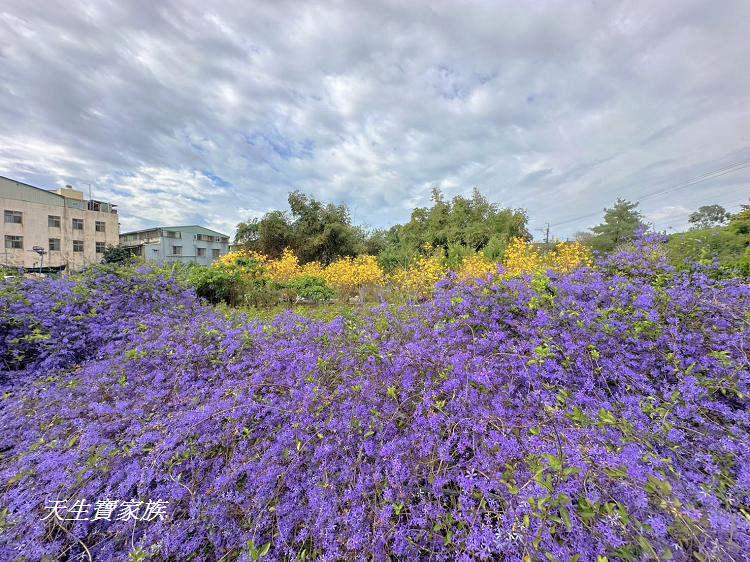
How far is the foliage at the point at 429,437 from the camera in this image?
94 centimetres

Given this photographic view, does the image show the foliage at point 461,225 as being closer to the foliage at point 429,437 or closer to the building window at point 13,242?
the foliage at point 429,437

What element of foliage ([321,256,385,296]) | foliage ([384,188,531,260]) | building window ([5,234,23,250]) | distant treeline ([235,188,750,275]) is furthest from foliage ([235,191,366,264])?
building window ([5,234,23,250])

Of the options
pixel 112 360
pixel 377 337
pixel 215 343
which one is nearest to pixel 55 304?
pixel 112 360

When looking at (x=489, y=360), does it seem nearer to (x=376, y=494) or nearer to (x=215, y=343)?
(x=376, y=494)

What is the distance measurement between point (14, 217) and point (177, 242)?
40.4ft

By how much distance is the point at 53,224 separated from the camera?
2631 centimetres

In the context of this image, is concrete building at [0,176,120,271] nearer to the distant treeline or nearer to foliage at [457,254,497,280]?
the distant treeline

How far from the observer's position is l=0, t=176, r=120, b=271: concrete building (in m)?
24.2

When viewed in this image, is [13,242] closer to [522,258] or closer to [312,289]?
[312,289]

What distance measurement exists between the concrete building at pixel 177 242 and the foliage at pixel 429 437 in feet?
116

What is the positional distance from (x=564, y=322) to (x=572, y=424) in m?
0.67

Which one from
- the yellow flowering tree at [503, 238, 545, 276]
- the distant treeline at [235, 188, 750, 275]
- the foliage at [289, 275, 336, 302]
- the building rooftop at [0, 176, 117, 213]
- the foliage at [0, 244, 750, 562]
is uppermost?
the building rooftop at [0, 176, 117, 213]

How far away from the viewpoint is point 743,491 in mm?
953

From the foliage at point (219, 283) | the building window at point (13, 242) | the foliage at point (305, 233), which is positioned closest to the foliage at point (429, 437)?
the foliage at point (219, 283)
